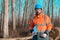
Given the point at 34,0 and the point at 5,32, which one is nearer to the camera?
the point at 5,32

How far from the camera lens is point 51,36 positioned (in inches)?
390

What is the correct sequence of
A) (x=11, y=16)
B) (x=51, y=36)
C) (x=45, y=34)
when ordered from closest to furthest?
(x=45, y=34)
(x=51, y=36)
(x=11, y=16)

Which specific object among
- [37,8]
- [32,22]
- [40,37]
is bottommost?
[40,37]

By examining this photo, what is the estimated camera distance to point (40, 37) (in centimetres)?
386

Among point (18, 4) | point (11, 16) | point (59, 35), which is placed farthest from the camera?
point (18, 4)

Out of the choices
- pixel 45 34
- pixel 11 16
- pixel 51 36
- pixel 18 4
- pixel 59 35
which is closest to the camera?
pixel 45 34

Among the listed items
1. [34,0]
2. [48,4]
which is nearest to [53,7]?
[48,4]

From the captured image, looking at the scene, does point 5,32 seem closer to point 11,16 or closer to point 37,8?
point 11,16

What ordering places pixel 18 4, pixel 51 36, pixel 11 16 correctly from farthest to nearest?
pixel 18 4 < pixel 11 16 < pixel 51 36

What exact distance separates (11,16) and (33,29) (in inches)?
449

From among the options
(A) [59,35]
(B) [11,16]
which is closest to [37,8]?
(A) [59,35]

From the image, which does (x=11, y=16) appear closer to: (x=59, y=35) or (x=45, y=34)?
(x=59, y=35)

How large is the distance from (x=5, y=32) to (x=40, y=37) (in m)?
7.60

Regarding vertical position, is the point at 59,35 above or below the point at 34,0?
below
